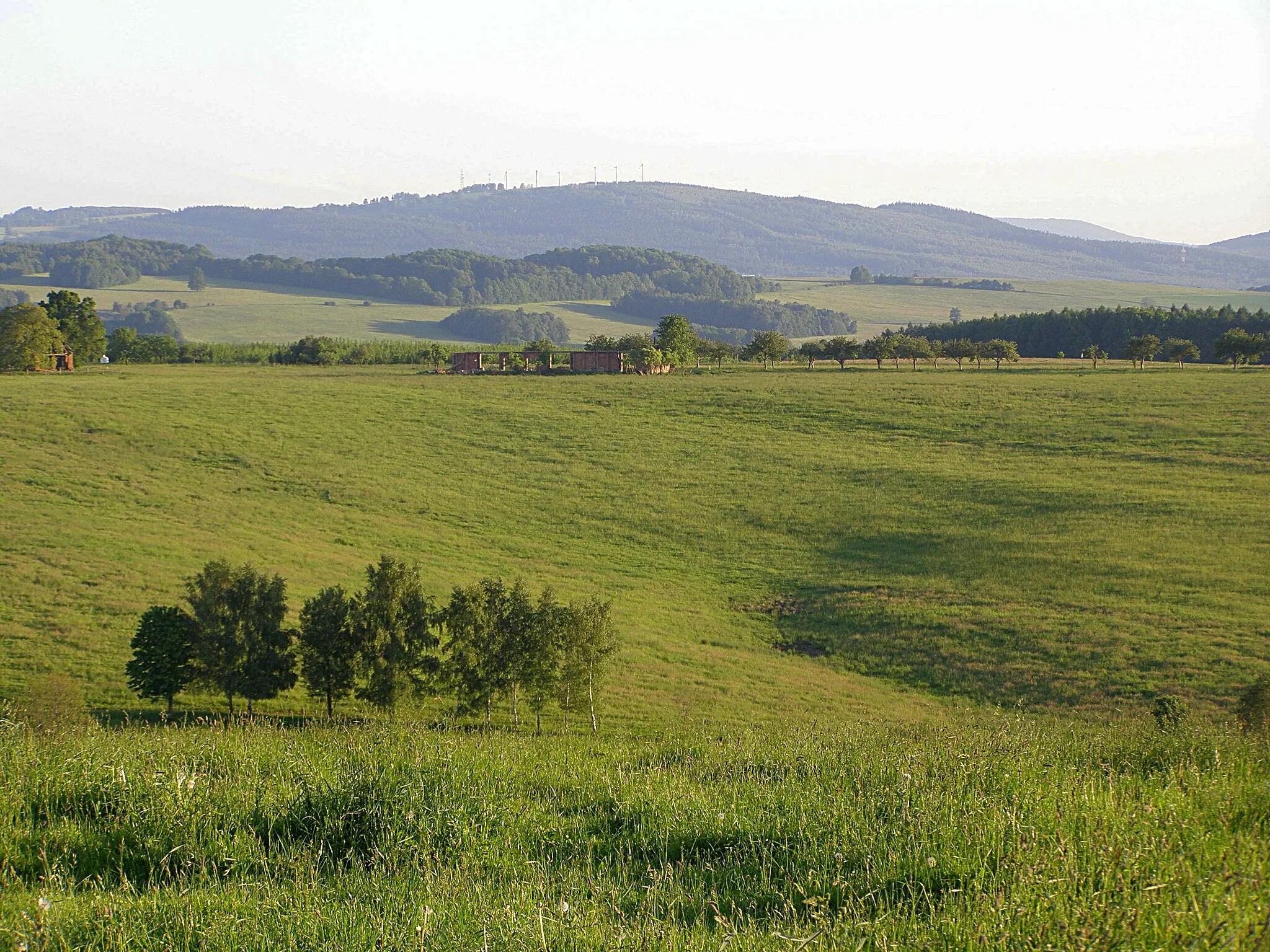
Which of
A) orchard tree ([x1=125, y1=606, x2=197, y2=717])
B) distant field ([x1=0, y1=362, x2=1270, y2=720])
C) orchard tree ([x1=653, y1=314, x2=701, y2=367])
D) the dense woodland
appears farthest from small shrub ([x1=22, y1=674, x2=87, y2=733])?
the dense woodland

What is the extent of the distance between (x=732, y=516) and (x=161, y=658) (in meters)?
32.8

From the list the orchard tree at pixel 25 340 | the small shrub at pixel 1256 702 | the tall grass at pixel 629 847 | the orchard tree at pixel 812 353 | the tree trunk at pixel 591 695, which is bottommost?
the tree trunk at pixel 591 695

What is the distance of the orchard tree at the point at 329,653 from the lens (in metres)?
24.9

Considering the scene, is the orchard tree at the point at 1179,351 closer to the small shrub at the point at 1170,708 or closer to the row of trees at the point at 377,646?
the small shrub at the point at 1170,708

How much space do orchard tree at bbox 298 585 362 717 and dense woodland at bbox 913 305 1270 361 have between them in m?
111

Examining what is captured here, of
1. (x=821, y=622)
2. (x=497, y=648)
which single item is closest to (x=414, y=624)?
(x=497, y=648)

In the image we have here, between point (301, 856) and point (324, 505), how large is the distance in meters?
47.5

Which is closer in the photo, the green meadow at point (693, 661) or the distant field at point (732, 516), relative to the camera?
the green meadow at point (693, 661)

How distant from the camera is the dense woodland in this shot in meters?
120

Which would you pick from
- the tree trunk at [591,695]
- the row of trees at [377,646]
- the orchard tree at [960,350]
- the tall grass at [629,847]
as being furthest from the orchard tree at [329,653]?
the orchard tree at [960,350]

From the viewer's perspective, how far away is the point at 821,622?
37375mm

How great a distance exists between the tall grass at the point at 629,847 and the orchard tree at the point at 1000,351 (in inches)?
3860

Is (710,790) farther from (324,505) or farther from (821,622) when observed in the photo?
(324,505)

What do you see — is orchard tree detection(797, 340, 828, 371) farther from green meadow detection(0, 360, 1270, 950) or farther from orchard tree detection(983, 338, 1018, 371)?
orchard tree detection(983, 338, 1018, 371)
